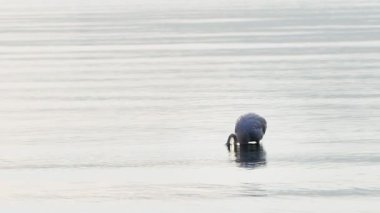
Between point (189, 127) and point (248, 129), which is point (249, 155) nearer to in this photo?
point (248, 129)

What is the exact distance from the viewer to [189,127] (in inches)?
1508

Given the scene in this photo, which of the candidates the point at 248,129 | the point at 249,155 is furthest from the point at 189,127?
the point at 249,155

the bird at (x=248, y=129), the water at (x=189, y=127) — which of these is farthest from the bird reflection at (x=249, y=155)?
the bird at (x=248, y=129)

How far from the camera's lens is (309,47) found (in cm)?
7138

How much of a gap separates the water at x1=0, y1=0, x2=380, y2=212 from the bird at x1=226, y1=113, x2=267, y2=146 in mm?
426

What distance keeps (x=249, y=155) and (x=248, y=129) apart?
127cm

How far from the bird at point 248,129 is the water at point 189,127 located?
0.43m

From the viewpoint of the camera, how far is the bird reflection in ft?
105

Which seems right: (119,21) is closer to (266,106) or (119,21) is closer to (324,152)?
(266,106)

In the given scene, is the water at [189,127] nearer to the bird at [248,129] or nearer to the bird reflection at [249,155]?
the bird reflection at [249,155]

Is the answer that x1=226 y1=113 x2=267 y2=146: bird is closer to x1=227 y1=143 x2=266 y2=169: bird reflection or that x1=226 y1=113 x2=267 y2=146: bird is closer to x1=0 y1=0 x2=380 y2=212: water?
x1=227 y1=143 x2=266 y2=169: bird reflection

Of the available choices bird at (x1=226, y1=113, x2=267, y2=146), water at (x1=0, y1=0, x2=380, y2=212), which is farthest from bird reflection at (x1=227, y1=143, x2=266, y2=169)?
bird at (x1=226, y1=113, x2=267, y2=146)

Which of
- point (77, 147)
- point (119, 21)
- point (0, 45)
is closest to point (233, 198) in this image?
point (77, 147)

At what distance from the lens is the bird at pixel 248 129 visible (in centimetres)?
3462
